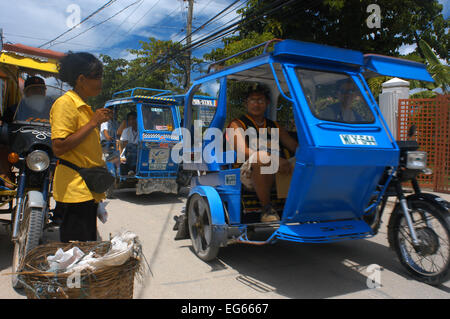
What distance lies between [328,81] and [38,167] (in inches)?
127

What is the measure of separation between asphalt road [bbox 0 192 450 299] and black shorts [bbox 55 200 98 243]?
422 mm

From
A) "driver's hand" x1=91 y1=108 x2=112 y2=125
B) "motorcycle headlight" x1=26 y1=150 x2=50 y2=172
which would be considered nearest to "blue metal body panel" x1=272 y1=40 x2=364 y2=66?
"driver's hand" x1=91 y1=108 x2=112 y2=125

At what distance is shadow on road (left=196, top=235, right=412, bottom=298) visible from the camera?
3.64m

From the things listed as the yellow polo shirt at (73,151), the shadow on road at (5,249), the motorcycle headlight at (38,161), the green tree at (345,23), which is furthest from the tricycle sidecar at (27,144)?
the green tree at (345,23)

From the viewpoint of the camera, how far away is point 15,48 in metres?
4.48

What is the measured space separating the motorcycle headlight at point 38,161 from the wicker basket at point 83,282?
168 cm

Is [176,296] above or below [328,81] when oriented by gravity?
below

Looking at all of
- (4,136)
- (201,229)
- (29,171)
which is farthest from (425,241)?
(4,136)

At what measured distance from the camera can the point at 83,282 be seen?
2.10 metres

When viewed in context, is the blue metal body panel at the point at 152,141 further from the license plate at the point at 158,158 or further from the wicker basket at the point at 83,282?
the wicker basket at the point at 83,282

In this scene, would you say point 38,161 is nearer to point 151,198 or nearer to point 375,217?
point 375,217

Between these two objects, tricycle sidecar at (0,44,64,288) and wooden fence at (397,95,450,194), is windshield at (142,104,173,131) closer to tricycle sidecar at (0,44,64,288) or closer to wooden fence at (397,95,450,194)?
tricycle sidecar at (0,44,64,288)

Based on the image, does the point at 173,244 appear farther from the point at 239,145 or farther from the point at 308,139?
the point at 308,139
